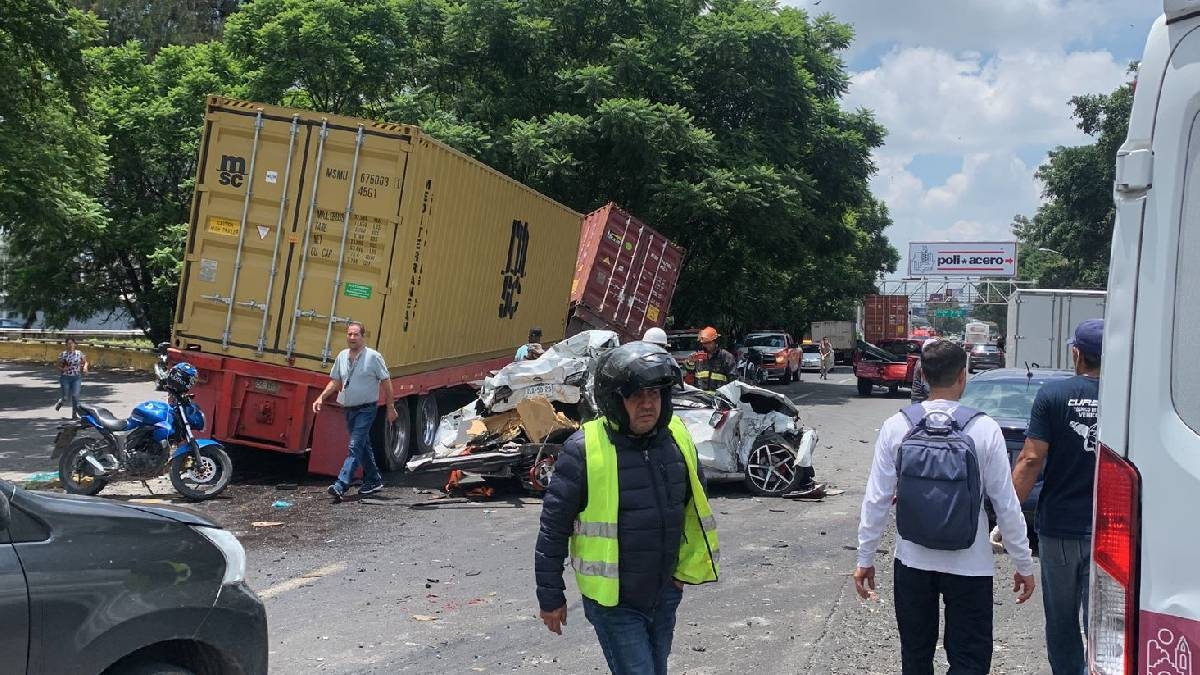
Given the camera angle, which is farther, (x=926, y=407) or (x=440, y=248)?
(x=440, y=248)

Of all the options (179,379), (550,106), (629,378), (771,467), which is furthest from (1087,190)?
(629,378)

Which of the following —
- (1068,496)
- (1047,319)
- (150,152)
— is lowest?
(1068,496)

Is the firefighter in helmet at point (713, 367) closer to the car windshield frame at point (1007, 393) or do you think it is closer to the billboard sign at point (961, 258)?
the car windshield frame at point (1007, 393)

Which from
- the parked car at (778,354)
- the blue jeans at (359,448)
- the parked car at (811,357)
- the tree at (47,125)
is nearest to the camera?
the blue jeans at (359,448)

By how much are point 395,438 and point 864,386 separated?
18.4 m

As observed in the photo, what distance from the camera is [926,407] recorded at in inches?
154

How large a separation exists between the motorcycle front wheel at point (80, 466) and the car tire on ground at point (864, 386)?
850 inches

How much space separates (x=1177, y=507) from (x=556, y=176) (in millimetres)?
23056

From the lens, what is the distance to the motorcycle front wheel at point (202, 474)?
9867 mm

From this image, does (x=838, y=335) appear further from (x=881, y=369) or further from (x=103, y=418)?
(x=103, y=418)

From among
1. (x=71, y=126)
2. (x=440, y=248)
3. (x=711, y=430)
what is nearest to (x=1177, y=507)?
(x=711, y=430)

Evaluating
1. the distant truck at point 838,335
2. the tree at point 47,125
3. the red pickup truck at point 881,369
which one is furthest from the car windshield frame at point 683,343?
the distant truck at point 838,335

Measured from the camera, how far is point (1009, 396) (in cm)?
909

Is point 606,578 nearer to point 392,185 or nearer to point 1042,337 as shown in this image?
point 392,185
